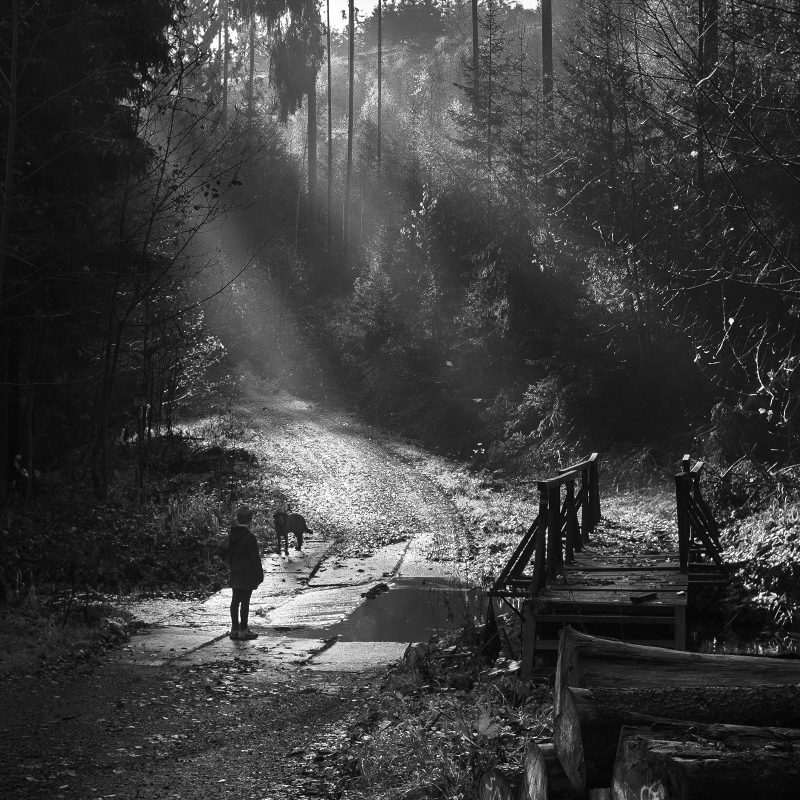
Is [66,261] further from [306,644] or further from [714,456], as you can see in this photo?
[714,456]

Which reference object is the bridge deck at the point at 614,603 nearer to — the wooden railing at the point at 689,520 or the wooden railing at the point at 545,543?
the wooden railing at the point at 545,543

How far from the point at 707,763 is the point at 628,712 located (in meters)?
0.68

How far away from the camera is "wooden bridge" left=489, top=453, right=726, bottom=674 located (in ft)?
28.5

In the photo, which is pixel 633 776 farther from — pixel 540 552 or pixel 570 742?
pixel 540 552

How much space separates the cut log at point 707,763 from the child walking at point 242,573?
8980 millimetres

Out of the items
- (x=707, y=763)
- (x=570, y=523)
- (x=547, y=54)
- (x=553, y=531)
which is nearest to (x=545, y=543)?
(x=553, y=531)

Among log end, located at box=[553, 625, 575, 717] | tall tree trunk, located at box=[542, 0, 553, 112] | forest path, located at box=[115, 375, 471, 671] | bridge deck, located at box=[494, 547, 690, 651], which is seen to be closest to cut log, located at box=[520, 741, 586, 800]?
log end, located at box=[553, 625, 575, 717]

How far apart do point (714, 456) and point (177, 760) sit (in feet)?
45.9

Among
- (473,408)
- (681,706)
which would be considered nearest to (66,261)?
(681,706)

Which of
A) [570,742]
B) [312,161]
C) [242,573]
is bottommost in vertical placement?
[242,573]

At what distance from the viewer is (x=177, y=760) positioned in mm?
6637

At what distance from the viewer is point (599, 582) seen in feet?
32.0

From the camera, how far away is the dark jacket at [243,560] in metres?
11.8

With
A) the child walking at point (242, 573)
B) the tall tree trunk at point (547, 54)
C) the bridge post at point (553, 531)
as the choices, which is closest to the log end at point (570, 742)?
the bridge post at point (553, 531)
